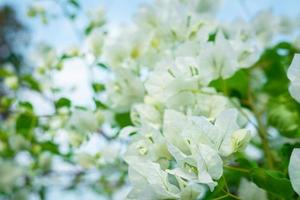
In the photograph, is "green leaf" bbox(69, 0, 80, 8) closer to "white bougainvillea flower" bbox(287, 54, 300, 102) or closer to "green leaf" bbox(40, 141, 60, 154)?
"green leaf" bbox(40, 141, 60, 154)

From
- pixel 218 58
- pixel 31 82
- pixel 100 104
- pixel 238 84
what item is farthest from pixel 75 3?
pixel 218 58

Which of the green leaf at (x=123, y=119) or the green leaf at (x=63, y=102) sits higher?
the green leaf at (x=123, y=119)

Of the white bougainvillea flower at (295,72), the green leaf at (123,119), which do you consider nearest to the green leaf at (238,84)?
the green leaf at (123,119)

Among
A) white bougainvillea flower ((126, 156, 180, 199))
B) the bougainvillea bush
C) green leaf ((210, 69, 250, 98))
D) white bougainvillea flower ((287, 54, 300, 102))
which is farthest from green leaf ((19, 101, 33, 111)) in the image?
white bougainvillea flower ((287, 54, 300, 102))

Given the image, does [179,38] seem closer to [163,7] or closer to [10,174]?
[163,7]

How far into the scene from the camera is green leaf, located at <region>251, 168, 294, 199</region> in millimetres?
548

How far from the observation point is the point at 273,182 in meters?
0.56

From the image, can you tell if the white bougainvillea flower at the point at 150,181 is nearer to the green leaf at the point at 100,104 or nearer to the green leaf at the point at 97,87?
the green leaf at the point at 100,104

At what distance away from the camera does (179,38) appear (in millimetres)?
875

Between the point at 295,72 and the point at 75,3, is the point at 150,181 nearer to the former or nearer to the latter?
the point at 295,72

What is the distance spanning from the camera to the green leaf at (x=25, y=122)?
115 centimetres

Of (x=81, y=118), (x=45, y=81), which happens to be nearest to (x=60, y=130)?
(x=45, y=81)

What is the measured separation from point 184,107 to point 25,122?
0.58 m

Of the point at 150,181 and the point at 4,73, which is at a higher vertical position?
the point at 150,181
